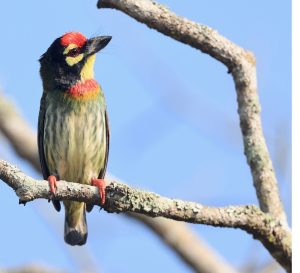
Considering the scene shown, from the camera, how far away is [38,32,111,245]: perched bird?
4703 mm

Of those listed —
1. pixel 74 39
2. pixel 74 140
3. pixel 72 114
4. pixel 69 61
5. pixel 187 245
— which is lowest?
pixel 187 245

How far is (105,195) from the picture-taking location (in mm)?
3184

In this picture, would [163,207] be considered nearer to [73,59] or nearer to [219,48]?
[219,48]

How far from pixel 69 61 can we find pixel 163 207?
1.87m

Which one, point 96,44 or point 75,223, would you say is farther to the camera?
point 75,223

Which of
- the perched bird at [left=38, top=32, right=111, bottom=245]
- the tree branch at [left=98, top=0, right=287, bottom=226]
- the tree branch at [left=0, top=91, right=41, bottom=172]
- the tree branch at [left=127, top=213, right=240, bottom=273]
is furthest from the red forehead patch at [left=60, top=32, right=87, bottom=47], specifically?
the tree branch at [left=127, top=213, right=240, bottom=273]

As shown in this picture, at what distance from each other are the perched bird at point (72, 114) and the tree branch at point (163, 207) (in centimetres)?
142

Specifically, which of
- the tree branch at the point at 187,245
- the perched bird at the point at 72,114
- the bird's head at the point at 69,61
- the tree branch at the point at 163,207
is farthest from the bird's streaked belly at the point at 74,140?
the tree branch at the point at 163,207

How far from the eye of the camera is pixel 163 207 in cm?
328

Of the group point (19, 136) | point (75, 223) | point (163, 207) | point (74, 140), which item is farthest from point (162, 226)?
point (163, 207)

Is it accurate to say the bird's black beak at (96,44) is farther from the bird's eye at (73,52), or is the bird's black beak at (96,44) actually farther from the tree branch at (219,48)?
the tree branch at (219,48)

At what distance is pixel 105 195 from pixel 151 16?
1175 millimetres

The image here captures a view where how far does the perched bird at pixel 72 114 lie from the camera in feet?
15.4
